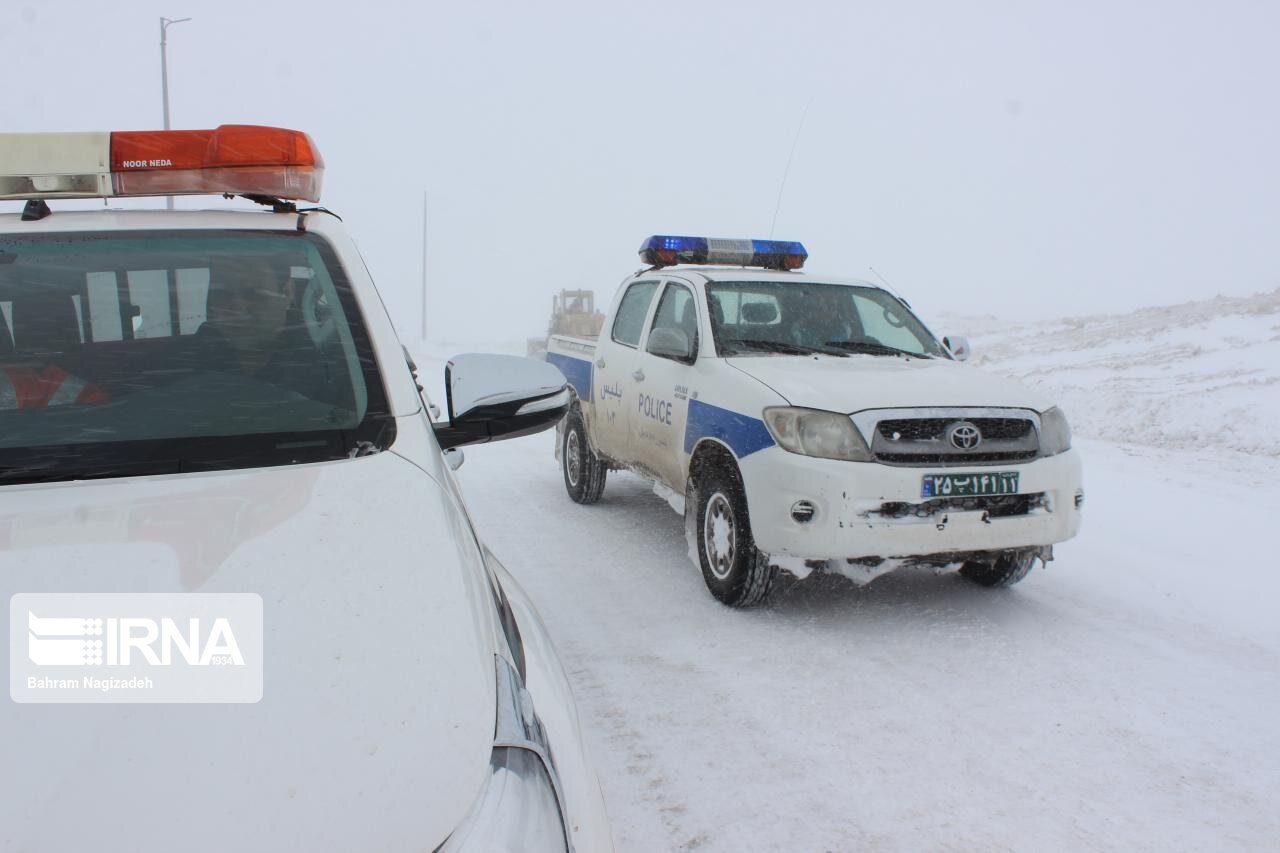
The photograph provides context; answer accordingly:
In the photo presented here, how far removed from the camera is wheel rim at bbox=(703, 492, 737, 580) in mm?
4811

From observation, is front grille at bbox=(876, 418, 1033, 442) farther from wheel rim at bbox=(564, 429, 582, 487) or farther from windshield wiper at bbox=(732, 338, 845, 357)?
wheel rim at bbox=(564, 429, 582, 487)

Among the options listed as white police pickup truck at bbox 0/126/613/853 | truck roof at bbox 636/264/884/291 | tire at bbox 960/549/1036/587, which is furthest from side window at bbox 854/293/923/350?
white police pickup truck at bbox 0/126/613/853

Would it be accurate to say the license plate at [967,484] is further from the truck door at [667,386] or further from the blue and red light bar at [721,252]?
the blue and red light bar at [721,252]

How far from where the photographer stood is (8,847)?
103 cm

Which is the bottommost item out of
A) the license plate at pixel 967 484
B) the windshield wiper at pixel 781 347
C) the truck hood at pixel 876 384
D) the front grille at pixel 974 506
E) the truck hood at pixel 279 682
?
the front grille at pixel 974 506

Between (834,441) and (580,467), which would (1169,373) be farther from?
(834,441)

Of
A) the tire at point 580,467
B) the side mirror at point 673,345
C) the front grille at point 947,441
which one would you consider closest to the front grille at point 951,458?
the front grille at point 947,441

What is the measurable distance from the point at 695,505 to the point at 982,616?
1.57 m

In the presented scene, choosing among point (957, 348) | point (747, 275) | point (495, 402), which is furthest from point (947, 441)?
point (495, 402)

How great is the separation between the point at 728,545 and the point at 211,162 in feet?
10.3

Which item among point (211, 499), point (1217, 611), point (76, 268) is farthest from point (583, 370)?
point (211, 499)

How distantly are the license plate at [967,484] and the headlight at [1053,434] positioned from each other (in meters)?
0.32

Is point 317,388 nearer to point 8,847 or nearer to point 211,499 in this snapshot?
point 211,499

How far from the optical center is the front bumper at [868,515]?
13.9 feet
